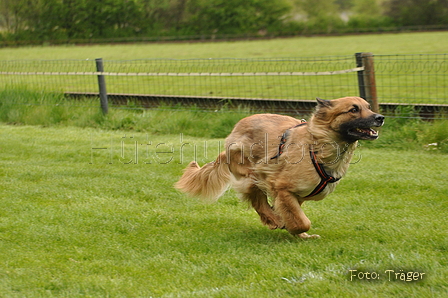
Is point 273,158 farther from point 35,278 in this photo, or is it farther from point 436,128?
point 436,128

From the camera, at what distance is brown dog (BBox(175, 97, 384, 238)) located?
4.36 meters

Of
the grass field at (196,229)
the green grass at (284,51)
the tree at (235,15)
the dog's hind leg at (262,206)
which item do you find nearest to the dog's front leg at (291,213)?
the grass field at (196,229)

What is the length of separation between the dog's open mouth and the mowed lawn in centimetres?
90

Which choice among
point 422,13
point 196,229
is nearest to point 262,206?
point 196,229

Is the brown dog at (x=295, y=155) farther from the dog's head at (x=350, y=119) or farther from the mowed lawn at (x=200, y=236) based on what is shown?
the mowed lawn at (x=200, y=236)

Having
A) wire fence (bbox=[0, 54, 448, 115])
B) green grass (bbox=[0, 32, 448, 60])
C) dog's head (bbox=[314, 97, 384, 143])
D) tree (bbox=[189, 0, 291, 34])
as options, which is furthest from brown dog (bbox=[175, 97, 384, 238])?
tree (bbox=[189, 0, 291, 34])

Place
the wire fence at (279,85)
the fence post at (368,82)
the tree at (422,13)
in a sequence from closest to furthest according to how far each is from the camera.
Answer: the fence post at (368,82), the wire fence at (279,85), the tree at (422,13)

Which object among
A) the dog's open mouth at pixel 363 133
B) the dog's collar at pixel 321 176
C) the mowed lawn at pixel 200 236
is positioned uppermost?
the dog's open mouth at pixel 363 133

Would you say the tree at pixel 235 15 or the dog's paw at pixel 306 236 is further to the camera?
the tree at pixel 235 15

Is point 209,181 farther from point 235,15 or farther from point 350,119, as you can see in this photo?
point 235,15

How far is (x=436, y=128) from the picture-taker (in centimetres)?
793

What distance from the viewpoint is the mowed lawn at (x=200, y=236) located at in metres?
3.62

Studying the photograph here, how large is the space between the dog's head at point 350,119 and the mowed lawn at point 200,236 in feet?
3.03

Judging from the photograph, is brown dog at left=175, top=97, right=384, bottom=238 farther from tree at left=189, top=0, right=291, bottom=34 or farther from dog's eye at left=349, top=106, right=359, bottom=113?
tree at left=189, top=0, right=291, bottom=34
